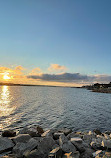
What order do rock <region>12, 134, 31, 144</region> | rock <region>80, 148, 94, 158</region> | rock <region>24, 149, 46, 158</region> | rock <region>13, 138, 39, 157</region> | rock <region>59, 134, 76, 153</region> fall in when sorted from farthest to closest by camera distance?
rock <region>12, 134, 31, 144</region> → rock <region>59, 134, 76, 153</region> → rock <region>80, 148, 94, 158</region> → rock <region>13, 138, 39, 157</region> → rock <region>24, 149, 46, 158</region>

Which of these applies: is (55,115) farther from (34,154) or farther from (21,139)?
(34,154)

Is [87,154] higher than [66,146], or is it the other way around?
[66,146]

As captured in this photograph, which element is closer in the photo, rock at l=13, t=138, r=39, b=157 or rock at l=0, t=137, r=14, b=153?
rock at l=13, t=138, r=39, b=157

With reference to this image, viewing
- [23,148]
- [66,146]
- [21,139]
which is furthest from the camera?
[21,139]

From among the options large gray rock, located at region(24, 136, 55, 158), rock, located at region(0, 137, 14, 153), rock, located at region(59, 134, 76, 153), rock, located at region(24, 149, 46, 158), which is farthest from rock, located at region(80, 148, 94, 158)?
rock, located at region(0, 137, 14, 153)

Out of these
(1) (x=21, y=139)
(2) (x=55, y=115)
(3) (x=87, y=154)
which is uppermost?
(1) (x=21, y=139)

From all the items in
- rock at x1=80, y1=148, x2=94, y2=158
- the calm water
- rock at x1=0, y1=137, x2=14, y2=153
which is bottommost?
the calm water

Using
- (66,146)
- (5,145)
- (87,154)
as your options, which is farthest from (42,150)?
(87,154)

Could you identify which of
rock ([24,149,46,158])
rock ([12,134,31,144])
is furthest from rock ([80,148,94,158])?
rock ([12,134,31,144])

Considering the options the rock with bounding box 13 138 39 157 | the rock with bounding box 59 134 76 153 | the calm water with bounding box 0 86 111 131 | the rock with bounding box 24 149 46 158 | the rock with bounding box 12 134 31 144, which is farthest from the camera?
the calm water with bounding box 0 86 111 131

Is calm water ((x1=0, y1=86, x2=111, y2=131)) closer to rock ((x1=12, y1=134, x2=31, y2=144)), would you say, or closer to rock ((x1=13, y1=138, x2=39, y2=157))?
rock ((x1=12, y1=134, x2=31, y2=144))

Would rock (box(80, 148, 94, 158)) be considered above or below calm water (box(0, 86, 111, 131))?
above

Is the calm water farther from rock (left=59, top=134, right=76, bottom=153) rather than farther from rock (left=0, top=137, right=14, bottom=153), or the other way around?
rock (left=59, top=134, right=76, bottom=153)

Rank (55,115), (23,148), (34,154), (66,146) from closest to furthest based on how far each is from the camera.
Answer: (34,154)
(23,148)
(66,146)
(55,115)
